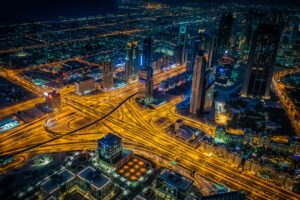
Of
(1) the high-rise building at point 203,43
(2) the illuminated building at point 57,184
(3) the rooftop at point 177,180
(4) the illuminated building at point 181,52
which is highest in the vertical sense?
(1) the high-rise building at point 203,43

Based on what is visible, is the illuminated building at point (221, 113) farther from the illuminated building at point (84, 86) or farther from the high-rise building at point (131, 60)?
the illuminated building at point (84, 86)

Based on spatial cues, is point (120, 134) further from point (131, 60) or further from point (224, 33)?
point (224, 33)

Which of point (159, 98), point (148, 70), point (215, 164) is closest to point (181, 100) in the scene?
point (159, 98)

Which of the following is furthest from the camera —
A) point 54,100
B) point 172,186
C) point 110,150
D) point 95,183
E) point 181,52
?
point 181,52

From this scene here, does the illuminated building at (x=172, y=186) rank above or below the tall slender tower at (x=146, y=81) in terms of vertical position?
below

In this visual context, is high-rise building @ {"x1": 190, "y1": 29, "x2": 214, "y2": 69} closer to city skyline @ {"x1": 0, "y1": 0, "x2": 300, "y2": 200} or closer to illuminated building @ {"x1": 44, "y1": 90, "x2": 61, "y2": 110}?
city skyline @ {"x1": 0, "y1": 0, "x2": 300, "y2": 200}

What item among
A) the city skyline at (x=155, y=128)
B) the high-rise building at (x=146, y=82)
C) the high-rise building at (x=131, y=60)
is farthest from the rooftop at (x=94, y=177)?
the high-rise building at (x=131, y=60)

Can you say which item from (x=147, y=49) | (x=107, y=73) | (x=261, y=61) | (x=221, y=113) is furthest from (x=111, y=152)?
(x=261, y=61)

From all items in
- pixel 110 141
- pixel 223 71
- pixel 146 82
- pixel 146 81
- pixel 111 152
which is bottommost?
pixel 111 152

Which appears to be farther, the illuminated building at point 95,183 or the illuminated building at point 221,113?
the illuminated building at point 221,113
